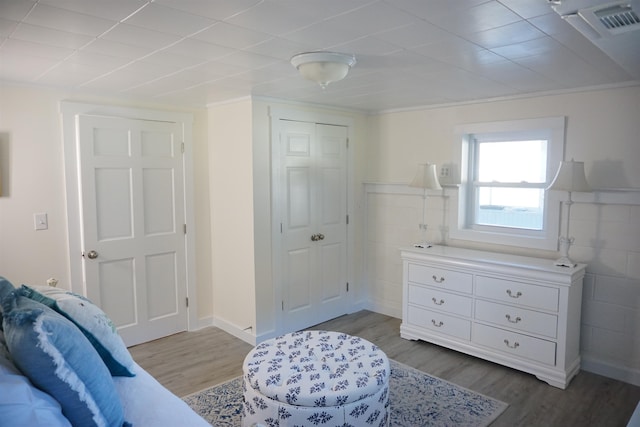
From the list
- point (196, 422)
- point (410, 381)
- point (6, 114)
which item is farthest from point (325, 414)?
point (6, 114)

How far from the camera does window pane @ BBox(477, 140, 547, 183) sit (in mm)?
3617

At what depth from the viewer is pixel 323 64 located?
237 cm

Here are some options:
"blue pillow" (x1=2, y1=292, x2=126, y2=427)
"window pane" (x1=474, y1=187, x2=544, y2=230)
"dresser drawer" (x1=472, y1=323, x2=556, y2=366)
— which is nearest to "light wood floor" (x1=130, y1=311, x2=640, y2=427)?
"dresser drawer" (x1=472, y1=323, x2=556, y2=366)

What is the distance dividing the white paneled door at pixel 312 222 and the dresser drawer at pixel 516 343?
153 centimetres

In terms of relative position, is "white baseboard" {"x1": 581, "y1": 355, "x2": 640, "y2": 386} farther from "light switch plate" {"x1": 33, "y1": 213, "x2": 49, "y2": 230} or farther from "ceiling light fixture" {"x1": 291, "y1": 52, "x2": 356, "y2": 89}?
"light switch plate" {"x1": 33, "y1": 213, "x2": 49, "y2": 230}

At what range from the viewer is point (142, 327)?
12.9ft

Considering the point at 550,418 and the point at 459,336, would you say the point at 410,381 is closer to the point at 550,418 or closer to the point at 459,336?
the point at 459,336

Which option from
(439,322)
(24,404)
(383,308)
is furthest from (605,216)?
(24,404)

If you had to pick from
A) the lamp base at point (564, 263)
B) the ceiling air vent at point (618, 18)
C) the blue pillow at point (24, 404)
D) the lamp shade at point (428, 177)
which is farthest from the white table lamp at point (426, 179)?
the blue pillow at point (24, 404)

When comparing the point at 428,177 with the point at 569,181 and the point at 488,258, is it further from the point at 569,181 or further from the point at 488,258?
the point at 569,181

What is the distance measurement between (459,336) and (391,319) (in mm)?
1005

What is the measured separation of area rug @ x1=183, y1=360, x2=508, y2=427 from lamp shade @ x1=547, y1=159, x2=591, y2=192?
1.59 m

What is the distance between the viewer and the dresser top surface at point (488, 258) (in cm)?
315

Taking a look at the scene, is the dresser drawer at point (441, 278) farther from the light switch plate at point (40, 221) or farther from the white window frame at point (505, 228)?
the light switch plate at point (40, 221)
